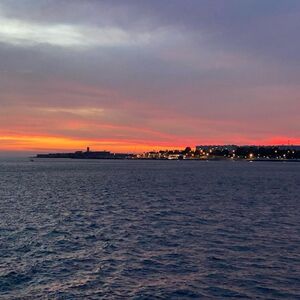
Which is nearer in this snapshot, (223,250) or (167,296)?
(167,296)

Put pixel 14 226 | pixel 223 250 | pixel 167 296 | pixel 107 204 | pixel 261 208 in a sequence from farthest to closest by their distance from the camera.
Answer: pixel 107 204 < pixel 261 208 < pixel 14 226 < pixel 223 250 < pixel 167 296

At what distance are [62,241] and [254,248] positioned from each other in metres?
14.0

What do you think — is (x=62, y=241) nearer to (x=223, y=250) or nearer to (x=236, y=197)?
(x=223, y=250)

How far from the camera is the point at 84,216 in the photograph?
53281 millimetres

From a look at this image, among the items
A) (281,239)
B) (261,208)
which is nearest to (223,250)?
(281,239)

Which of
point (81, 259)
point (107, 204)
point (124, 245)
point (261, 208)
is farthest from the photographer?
point (107, 204)

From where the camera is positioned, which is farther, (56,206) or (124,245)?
(56,206)

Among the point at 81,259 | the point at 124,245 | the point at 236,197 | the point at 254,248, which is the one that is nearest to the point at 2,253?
the point at 81,259

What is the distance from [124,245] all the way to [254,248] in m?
9.05

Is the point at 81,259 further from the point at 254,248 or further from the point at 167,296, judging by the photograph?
the point at 254,248

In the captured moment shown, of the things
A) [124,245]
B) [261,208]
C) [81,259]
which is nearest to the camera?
[81,259]

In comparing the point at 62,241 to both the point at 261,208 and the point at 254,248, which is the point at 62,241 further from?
the point at 261,208

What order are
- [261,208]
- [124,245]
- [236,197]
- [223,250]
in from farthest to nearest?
[236,197] < [261,208] < [124,245] < [223,250]

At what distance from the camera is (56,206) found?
64.0m
